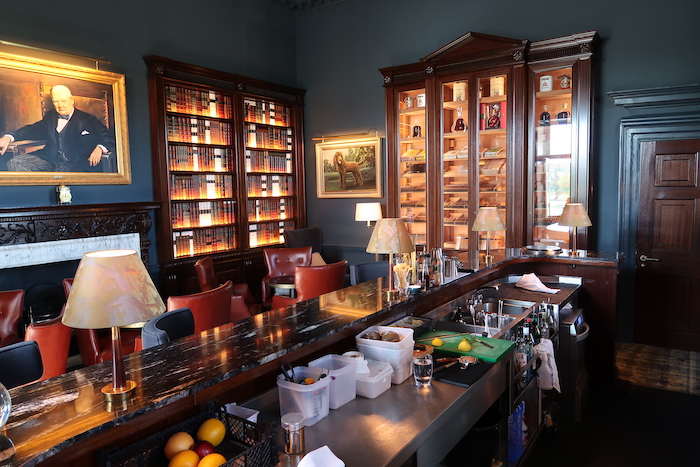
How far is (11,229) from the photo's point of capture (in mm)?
4418

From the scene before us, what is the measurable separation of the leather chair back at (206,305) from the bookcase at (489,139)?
7.78 ft

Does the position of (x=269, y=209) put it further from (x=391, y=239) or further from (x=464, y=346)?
(x=464, y=346)

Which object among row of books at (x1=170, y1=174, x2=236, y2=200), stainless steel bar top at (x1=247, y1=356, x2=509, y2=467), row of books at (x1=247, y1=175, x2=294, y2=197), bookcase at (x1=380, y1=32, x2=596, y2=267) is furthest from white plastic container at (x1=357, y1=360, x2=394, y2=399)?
row of books at (x1=247, y1=175, x2=294, y2=197)

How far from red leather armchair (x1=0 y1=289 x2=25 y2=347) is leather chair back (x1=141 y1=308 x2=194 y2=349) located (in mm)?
1649

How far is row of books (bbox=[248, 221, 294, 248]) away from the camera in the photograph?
6879 millimetres

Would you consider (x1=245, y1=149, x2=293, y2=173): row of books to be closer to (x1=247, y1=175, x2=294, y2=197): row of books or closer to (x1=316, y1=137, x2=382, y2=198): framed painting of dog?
(x1=247, y1=175, x2=294, y2=197): row of books

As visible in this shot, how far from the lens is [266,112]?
7.02 metres

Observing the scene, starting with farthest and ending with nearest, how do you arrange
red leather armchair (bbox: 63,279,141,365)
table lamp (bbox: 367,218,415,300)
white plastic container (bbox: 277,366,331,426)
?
red leather armchair (bbox: 63,279,141,365), table lamp (bbox: 367,218,415,300), white plastic container (bbox: 277,366,331,426)

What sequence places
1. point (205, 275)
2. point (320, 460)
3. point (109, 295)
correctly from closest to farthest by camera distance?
point (109, 295) < point (320, 460) < point (205, 275)

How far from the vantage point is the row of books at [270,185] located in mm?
6877

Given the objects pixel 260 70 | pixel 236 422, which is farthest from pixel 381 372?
pixel 260 70

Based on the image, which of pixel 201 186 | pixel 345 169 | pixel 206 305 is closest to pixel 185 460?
pixel 206 305

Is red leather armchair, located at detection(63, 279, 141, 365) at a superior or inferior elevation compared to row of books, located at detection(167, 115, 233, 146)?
inferior

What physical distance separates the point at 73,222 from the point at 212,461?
4208 millimetres
